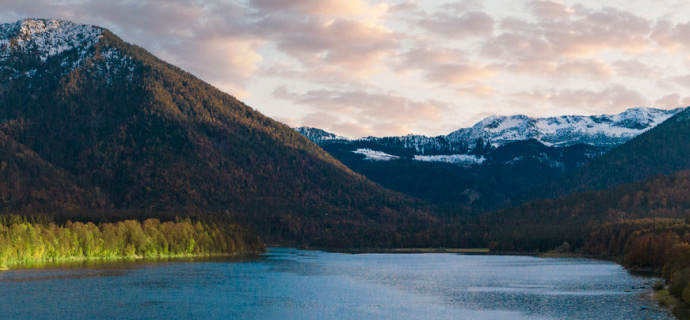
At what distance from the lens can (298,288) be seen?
6944 inches

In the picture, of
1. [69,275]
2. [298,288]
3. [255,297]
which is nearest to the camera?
[255,297]

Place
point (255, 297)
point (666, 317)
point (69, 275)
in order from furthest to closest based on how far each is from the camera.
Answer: point (69, 275)
point (255, 297)
point (666, 317)

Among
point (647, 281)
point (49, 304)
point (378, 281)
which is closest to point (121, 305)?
point (49, 304)

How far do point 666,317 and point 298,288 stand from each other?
83.9m

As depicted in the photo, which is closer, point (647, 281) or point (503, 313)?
point (503, 313)

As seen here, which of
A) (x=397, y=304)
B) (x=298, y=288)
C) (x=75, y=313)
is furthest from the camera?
(x=298, y=288)

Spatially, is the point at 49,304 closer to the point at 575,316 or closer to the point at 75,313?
the point at 75,313

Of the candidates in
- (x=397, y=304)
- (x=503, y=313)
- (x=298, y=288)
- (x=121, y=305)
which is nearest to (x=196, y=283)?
(x=298, y=288)

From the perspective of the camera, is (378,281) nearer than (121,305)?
No

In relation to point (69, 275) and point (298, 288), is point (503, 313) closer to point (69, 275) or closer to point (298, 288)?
point (298, 288)

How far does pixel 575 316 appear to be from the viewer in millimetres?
122750

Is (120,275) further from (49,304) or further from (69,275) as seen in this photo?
(49,304)

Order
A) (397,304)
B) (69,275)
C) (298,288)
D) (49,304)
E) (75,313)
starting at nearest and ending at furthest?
1. (75,313)
2. (49,304)
3. (397,304)
4. (298,288)
5. (69,275)

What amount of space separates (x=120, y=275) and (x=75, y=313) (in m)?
73.6
